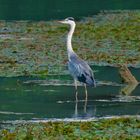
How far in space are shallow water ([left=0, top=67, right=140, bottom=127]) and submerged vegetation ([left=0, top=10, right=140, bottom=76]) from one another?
130cm

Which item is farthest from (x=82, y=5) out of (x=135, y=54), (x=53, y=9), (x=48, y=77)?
(x=48, y=77)

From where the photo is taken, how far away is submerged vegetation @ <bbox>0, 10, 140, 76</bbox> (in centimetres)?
2008

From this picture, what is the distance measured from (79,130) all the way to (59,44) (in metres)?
13.4

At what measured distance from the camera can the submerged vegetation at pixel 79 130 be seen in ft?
36.1

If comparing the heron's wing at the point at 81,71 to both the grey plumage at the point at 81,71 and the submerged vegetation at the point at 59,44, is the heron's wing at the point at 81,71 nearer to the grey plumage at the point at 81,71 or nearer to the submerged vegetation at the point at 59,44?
the grey plumage at the point at 81,71

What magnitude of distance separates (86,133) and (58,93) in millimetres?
4522

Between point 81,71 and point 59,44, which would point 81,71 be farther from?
point 59,44

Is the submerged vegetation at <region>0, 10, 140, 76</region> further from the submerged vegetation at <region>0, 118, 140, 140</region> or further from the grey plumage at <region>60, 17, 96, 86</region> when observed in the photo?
the submerged vegetation at <region>0, 118, 140, 140</region>

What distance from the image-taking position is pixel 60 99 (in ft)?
49.8

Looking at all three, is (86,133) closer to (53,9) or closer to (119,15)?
(119,15)

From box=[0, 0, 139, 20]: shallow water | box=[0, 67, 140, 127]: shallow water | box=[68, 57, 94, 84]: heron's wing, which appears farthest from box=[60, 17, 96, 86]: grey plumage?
Result: box=[0, 0, 139, 20]: shallow water

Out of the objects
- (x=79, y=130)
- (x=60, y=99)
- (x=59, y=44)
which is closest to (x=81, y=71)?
(x=60, y=99)

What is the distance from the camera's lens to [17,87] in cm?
1666

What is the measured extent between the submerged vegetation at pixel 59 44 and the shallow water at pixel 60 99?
1.30 metres
